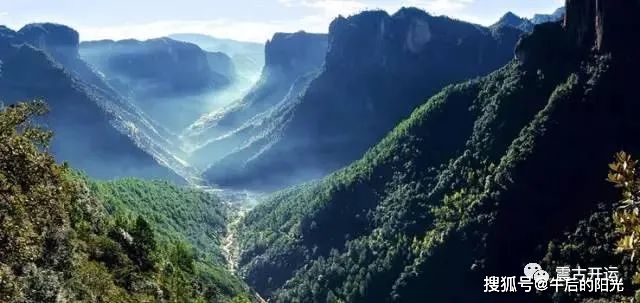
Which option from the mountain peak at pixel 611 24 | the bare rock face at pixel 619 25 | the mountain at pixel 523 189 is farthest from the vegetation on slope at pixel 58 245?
the mountain peak at pixel 611 24

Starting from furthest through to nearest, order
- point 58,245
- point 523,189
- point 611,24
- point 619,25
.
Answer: point 611,24
point 619,25
point 523,189
point 58,245

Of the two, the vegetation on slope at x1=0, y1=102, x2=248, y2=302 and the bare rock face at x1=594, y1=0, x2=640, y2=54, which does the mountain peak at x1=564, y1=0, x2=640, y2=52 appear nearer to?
the bare rock face at x1=594, y1=0, x2=640, y2=54

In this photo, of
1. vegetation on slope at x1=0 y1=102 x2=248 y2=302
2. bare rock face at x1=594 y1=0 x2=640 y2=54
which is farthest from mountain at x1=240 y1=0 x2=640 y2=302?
vegetation on slope at x1=0 y1=102 x2=248 y2=302

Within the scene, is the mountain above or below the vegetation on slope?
above

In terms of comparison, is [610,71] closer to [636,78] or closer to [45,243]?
[636,78]

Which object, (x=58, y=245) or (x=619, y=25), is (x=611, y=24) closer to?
(x=619, y=25)

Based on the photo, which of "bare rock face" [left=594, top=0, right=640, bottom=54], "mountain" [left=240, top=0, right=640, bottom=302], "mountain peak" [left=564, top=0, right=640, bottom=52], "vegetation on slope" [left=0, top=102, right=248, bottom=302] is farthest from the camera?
"mountain peak" [left=564, top=0, right=640, bottom=52]

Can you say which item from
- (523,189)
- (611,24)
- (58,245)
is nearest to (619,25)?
(611,24)
